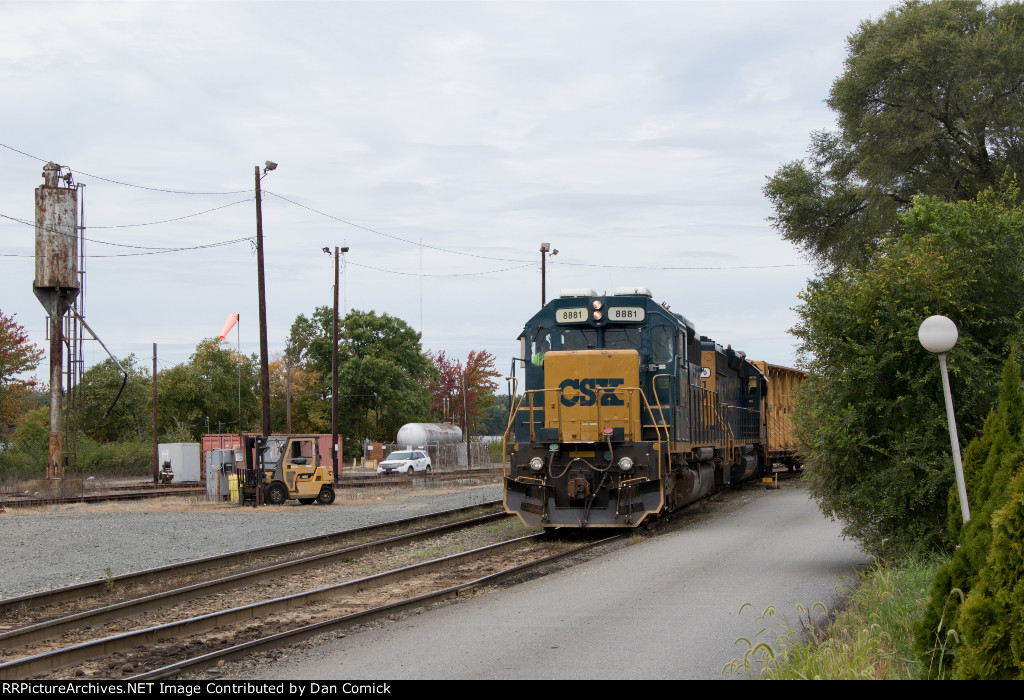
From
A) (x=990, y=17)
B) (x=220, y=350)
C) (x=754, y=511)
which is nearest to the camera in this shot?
(x=754, y=511)

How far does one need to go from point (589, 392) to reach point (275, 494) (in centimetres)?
1498

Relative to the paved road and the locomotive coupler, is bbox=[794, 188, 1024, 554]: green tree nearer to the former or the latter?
the paved road

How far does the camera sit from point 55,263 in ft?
109

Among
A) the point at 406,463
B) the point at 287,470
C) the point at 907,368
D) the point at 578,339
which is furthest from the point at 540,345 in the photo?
the point at 406,463

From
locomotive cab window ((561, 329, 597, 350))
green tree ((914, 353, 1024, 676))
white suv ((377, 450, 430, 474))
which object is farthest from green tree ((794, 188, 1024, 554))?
white suv ((377, 450, 430, 474))

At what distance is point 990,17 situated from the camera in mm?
27844

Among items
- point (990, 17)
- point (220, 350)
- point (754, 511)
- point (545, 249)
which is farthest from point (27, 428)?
point (990, 17)

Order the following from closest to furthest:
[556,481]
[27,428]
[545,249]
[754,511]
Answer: [556,481] → [754,511] → [545,249] → [27,428]

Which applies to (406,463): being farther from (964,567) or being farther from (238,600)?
(964,567)

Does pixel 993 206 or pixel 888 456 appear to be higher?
pixel 993 206

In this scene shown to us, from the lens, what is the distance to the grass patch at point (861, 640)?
20.0 ft

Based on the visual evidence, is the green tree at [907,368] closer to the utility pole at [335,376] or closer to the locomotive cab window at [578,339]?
the locomotive cab window at [578,339]

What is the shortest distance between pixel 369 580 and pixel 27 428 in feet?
169
